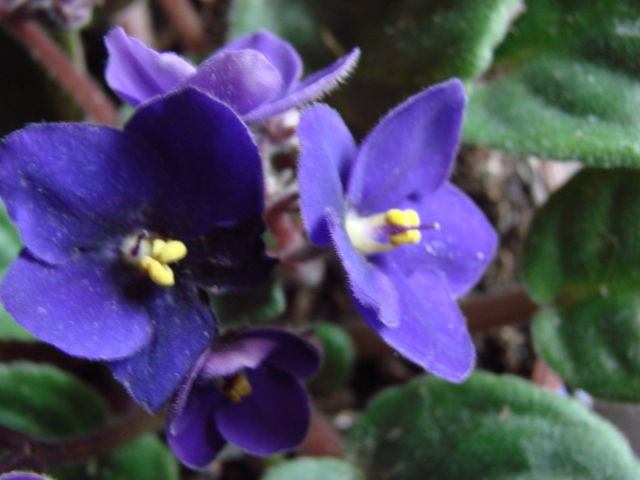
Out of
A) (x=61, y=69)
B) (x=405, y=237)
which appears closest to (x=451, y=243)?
(x=405, y=237)

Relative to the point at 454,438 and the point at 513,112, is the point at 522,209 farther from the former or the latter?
the point at 454,438

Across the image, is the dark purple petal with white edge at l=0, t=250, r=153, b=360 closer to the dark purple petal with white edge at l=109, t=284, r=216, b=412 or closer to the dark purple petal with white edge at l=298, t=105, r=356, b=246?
the dark purple petal with white edge at l=109, t=284, r=216, b=412

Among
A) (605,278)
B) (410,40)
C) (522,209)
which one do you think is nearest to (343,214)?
(410,40)

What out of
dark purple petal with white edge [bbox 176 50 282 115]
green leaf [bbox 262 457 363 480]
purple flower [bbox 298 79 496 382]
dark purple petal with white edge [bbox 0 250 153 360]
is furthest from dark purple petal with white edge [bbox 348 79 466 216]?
green leaf [bbox 262 457 363 480]

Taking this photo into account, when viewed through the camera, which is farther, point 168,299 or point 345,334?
point 345,334

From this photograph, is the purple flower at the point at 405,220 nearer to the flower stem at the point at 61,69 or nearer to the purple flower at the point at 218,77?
the purple flower at the point at 218,77

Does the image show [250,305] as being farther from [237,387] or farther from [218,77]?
[218,77]
